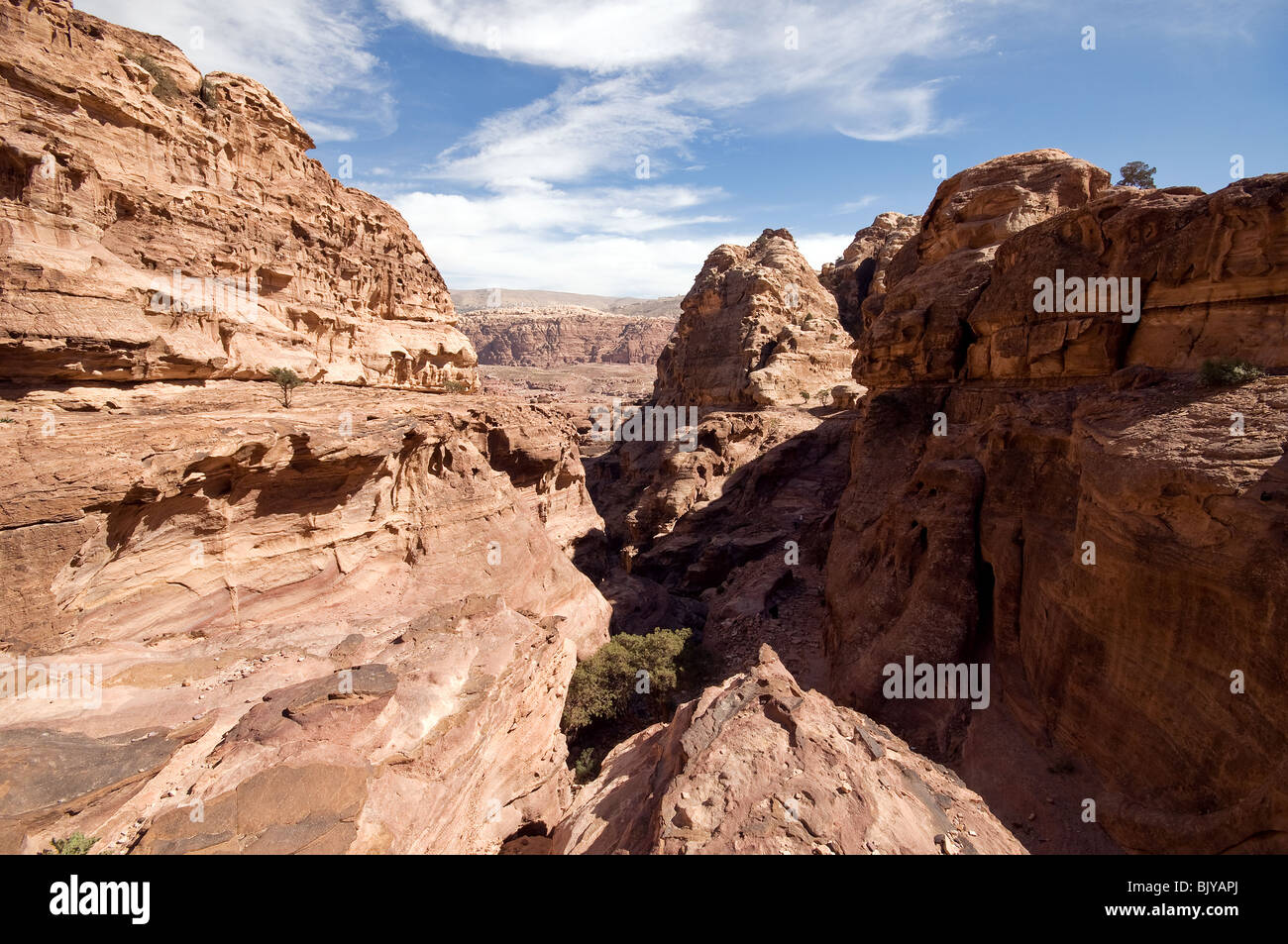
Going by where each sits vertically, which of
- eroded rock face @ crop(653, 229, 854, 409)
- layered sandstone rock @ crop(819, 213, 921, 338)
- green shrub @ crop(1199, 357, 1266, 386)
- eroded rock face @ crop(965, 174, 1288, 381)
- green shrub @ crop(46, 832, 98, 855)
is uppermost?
layered sandstone rock @ crop(819, 213, 921, 338)

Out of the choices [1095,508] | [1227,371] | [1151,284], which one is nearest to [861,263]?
[1151,284]

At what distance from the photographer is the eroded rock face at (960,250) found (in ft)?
51.3

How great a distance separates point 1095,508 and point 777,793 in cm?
780

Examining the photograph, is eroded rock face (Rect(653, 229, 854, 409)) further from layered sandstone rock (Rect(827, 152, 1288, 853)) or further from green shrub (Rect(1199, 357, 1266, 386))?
green shrub (Rect(1199, 357, 1266, 386))

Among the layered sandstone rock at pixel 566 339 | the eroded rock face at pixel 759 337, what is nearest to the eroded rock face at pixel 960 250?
the eroded rock face at pixel 759 337

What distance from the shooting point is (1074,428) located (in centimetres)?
1044

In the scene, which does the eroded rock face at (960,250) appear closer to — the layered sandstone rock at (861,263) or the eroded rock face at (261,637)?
the eroded rock face at (261,637)

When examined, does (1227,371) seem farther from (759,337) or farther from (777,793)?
(759,337)

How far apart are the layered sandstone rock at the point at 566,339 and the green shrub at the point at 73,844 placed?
139 meters

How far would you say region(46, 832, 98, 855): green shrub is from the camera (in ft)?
18.1

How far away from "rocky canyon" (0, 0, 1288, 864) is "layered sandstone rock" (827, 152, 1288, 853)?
7 cm

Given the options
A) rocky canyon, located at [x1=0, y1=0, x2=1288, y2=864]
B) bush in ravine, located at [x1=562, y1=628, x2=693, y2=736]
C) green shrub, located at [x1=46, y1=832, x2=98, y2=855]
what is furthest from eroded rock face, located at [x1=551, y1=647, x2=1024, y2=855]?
green shrub, located at [x1=46, y1=832, x2=98, y2=855]
